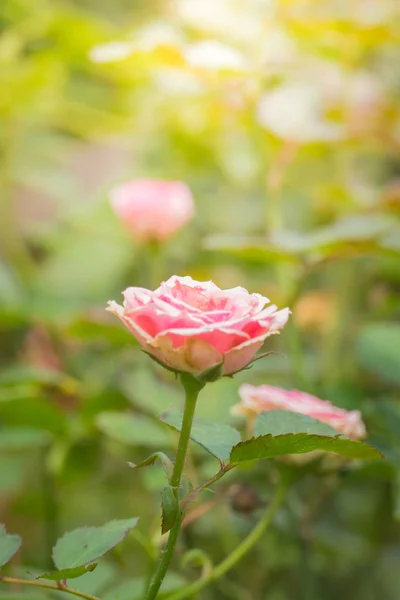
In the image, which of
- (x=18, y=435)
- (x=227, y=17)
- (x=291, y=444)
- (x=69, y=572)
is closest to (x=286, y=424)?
(x=291, y=444)

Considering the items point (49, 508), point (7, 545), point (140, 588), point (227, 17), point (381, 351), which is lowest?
point (49, 508)

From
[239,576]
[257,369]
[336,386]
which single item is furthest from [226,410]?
[239,576]

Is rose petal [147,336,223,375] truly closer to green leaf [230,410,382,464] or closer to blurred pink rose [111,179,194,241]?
green leaf [230,410,382,464]

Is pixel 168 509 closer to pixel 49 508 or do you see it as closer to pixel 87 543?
pixel 87 543

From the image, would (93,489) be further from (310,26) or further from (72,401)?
(310,26)

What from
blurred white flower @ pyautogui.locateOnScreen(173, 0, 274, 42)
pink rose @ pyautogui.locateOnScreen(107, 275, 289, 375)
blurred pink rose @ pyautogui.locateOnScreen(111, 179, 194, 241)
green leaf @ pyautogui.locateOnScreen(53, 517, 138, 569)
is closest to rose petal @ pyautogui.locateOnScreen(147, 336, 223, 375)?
pink rose @ pyautogui.locateOnScreen(107, 275, 289, 375)

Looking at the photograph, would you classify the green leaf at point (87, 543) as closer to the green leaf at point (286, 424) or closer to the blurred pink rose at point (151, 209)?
the green leaf at point (286, 424)
